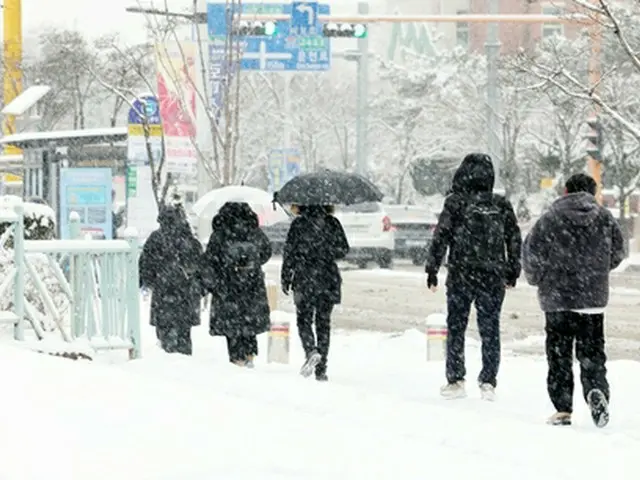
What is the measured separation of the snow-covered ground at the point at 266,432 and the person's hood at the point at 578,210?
1.20m

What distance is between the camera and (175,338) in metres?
12.9

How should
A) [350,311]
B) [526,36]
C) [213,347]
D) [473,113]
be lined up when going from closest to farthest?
[213,347], [350,311], [473,113], [526,36]

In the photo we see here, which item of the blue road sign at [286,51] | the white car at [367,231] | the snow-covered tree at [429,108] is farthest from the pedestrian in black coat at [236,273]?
the snow-covered tree at [429,108]

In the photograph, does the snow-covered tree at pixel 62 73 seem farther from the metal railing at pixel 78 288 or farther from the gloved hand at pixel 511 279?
the gloved hand at pixel 511 279

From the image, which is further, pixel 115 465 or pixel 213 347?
pixel 213 347

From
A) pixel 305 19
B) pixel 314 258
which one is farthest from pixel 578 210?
pixel 305 19

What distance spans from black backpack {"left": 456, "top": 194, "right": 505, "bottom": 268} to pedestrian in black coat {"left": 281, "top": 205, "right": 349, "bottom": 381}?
5.09ft

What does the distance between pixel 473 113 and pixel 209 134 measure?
1333 inches

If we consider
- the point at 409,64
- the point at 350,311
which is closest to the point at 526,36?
the point at 409,64

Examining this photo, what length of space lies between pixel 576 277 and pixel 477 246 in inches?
39.4

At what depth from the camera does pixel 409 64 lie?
2297 inches

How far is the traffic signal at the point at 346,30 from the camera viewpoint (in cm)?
2678

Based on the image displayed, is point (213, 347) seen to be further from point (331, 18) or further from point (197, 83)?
point (331, 18)

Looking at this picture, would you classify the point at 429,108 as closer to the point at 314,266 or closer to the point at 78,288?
the point at 78,288
